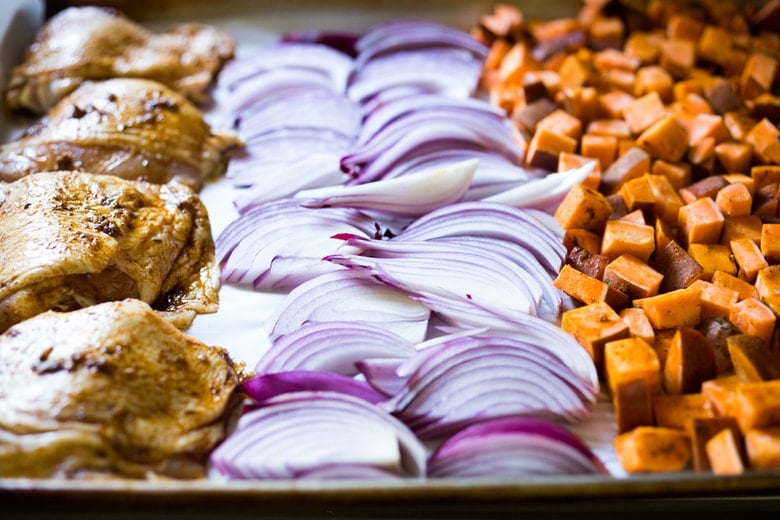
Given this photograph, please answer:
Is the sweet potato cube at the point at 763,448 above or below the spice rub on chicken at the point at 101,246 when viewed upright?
above

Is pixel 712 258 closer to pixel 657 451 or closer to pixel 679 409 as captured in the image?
pixel 679 409

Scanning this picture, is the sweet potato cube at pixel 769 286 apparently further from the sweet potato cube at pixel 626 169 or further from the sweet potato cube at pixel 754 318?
the sweet potato cube at pixel 626 169

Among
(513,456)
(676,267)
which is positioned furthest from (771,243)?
(513,456)

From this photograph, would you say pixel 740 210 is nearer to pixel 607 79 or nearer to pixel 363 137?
pixel 607 79

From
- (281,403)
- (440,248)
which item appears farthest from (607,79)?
(281,403)

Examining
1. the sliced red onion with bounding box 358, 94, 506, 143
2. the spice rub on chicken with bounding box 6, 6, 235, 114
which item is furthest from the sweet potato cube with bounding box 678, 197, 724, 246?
the spice rub on chicken with bounding box 6, 6, 235, 114

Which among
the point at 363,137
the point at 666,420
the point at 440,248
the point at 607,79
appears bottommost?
the point at 666,420

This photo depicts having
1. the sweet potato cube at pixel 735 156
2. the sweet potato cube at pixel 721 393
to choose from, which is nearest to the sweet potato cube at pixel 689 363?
the sweet potato cube at pixel 721 393
